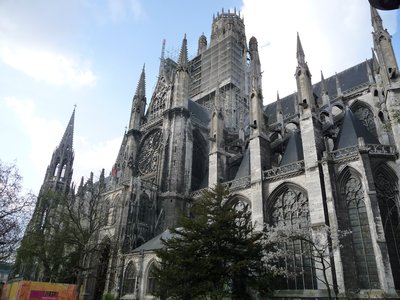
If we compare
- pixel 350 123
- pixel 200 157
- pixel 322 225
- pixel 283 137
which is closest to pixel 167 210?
pixel 200 157

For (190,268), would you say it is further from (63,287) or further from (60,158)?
(60,158)

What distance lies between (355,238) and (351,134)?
6007mm

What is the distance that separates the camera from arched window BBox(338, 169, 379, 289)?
46.2ft

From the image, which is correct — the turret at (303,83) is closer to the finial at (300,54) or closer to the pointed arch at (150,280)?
the finial at (300,54)

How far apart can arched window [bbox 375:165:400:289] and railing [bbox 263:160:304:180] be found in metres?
3.78

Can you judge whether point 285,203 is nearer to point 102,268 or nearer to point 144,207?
point 144,207

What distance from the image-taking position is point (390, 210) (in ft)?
49.1

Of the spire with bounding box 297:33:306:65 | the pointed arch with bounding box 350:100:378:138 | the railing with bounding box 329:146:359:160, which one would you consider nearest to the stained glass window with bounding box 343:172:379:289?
the railing with bounding box 329:146:359:160

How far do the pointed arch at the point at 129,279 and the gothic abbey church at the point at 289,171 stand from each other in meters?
0.06

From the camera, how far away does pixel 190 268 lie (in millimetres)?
11773

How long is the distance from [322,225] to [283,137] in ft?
33.5

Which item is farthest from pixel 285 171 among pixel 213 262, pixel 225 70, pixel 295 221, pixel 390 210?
pixel 225 70

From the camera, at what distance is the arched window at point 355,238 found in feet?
46.2

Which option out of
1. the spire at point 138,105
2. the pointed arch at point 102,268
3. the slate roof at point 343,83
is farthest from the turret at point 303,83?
the spire at point 138,105
